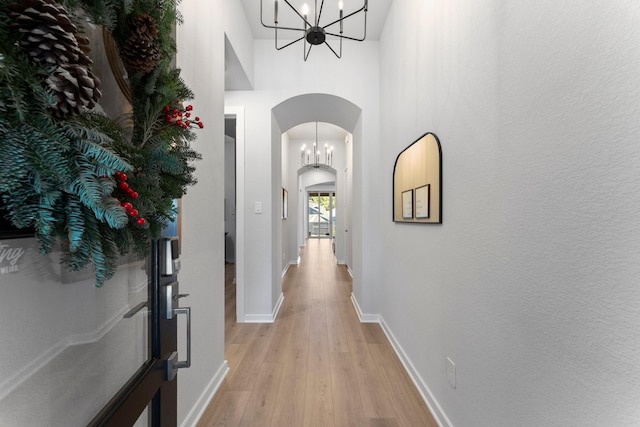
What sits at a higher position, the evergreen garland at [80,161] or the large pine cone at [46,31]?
the large pine cone at [46,31]

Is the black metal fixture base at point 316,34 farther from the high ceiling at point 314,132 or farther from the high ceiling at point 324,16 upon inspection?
the high ceiling at point 314,132

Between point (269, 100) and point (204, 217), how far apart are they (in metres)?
1.97

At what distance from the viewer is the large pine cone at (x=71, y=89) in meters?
0.43

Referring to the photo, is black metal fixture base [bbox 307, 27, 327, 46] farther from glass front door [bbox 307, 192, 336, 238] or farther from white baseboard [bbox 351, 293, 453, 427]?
glass front door [bbox 307, 192, 336, 238]

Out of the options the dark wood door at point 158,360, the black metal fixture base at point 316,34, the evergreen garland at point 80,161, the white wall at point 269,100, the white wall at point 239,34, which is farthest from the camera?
the white wall at point 269,100

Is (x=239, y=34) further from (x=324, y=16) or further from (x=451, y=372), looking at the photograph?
(x=451, y=372)

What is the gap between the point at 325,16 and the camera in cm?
294

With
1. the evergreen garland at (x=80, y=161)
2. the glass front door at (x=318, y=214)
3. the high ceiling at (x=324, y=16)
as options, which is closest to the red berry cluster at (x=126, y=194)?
the evergreen garland at (x=80, y=161)

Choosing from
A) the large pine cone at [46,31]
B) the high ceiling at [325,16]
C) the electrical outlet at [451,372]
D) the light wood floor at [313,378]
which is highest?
the high ceiling at [325,16]

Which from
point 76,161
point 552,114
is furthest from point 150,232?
point 552,114

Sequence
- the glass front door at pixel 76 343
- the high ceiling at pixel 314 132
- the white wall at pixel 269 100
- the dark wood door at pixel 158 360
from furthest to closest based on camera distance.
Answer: the high ceiling at pixel 314 132
the white wall at pixel 269 100
the dark wood door at pixel 158 360
the glass front door at pixel 76 343

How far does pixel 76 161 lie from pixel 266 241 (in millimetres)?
2894

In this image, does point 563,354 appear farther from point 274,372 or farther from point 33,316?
point 274,372

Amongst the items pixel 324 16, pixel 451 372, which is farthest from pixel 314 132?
pixel 451 372
